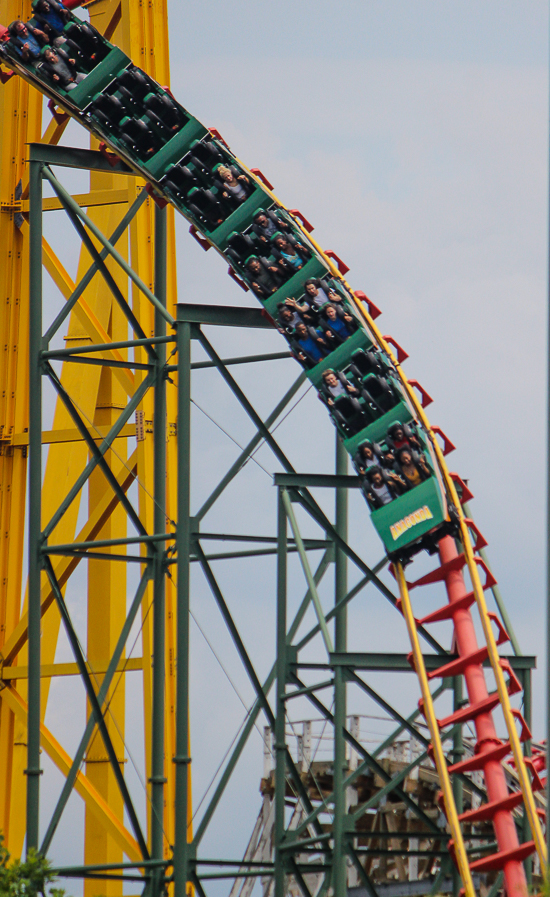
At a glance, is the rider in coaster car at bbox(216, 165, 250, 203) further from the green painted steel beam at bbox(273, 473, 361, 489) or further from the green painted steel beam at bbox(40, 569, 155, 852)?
the green painted steel beam at bbox(40, 569, 155, 852)

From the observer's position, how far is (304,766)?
21.8 metres

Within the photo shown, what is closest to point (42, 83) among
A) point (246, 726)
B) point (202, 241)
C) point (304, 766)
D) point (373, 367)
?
point (202, 241)

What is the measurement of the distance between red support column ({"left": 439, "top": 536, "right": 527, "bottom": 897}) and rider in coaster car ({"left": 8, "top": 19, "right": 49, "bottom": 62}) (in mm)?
7222

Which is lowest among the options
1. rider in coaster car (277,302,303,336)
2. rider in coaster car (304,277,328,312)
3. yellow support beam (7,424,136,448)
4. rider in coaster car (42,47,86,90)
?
rider in coaster car (277,302,303,336)

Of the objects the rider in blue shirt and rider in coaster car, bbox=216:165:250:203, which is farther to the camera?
rider in coaster car, bbox=216:165:250:203

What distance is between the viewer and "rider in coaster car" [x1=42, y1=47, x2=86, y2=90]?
17.6 metres

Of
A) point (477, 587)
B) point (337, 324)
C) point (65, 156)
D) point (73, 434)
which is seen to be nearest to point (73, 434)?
point (73, 434)

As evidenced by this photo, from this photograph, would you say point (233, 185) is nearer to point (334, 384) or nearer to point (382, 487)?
point (334, 384)

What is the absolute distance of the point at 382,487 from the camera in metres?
15.7

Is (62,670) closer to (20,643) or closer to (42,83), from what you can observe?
(20,643)

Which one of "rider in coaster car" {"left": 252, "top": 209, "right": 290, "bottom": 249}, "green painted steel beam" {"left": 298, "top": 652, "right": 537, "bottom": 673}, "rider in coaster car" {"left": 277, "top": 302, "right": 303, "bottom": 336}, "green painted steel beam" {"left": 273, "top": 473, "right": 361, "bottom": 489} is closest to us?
"green painted steel beam" {"left": 298, "top": 652, "right": 537, "bottom": 673}

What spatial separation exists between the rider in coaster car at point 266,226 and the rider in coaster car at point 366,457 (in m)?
2.62

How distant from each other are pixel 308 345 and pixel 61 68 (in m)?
4.27

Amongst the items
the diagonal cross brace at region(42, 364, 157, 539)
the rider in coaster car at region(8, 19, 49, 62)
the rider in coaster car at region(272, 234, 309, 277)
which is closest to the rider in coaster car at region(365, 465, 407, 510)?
the diagonal cross brace at region(42, 364, 157, 539)
